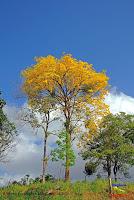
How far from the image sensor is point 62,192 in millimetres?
30281

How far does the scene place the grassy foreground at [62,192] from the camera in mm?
28305

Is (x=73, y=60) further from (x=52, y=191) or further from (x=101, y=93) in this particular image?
(x=52, y=191)

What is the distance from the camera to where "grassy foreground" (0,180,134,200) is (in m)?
28.3

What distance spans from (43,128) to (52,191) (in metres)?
13.2

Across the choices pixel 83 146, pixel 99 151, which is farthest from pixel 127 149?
pixel 83 146

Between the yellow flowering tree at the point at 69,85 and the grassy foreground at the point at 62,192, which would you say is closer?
the grassy foreground at the point at 62,192

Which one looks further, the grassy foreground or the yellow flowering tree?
the yellow flowering tree

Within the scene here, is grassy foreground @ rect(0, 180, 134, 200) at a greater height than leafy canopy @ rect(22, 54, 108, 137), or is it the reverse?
leafy canopy @ rect(22, 54, 108, 137)

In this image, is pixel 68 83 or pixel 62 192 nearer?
pixel 62 192

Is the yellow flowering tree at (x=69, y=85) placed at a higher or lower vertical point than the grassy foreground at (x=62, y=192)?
higher

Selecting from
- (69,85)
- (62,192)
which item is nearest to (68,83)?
(69,85)

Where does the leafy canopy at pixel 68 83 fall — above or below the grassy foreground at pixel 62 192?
above

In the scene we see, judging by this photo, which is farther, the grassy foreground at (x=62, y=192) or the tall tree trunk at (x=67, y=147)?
the tall tree trunk at (x=67, y=147)

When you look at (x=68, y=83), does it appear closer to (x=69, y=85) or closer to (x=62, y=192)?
(x=69, y=85)
